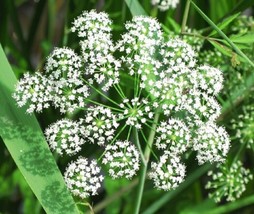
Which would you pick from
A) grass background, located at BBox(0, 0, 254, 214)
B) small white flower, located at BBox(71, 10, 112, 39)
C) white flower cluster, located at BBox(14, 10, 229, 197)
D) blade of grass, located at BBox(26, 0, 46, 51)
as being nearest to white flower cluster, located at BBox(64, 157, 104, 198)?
white flower cluster, located at BBox(14, 10, 229, 197)

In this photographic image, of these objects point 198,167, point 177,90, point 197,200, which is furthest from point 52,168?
point 197,200

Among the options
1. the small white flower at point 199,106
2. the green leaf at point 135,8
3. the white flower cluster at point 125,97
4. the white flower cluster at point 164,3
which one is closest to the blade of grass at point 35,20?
the white flower cluster at point 164,3

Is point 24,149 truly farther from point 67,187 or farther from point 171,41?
point 171,41

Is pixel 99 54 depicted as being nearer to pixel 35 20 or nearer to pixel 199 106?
pixel 199 106

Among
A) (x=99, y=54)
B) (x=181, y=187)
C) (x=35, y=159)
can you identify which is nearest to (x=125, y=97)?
(x=99, y=54)

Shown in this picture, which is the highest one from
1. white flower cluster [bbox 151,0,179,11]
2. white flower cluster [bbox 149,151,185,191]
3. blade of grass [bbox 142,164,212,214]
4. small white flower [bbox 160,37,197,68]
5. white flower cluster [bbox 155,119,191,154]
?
small white flower [bbox 160,37,197,68]

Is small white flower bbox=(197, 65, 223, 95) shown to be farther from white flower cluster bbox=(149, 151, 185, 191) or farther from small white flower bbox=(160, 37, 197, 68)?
white flower cluster bbox=(149, 151, 185, 191)
